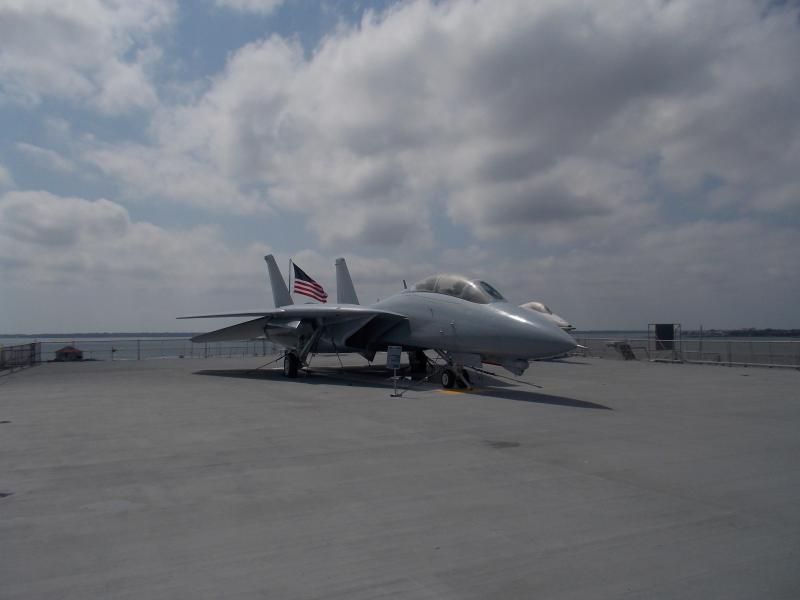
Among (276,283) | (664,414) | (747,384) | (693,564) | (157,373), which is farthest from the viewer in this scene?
(276,283)

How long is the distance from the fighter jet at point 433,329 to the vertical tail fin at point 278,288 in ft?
11.2

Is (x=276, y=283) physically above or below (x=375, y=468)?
above

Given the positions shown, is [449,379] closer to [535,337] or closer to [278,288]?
[535,337]

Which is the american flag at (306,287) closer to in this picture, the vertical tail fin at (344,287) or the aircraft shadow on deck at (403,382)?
the vertical tail fin at (344,287)

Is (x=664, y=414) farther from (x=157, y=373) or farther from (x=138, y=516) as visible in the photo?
(x=157, y=373)

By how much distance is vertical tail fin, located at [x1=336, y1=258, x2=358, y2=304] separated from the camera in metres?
24.4

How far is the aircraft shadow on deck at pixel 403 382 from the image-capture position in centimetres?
1173

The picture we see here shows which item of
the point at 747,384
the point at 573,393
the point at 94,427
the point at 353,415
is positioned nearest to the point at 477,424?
the point at 353,415

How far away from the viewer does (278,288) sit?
78.5 ft

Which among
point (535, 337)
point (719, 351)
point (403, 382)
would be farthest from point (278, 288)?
point (719, 351)

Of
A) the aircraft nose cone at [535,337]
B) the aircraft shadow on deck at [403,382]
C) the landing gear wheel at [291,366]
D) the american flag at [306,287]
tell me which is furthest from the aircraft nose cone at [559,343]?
the american flag at [306,287]

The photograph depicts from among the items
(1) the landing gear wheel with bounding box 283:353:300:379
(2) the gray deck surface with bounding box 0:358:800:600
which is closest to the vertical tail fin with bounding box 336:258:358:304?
(1) the landing gear wheel with bounding box 283:353:300:379

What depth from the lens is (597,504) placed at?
472 centimetres

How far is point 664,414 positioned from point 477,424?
11.1 feet
